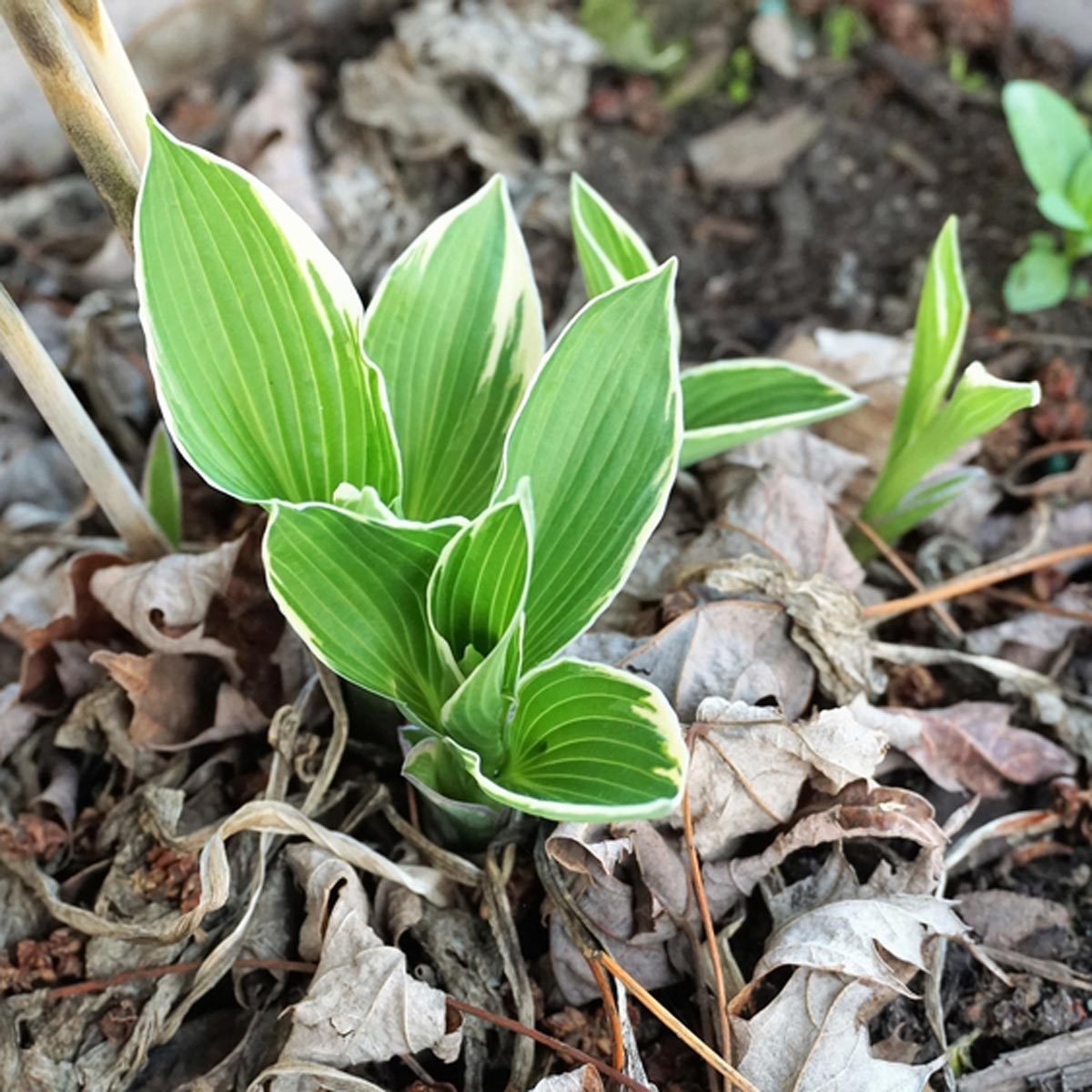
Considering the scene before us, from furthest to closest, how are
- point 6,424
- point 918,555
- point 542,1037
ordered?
1. point 6,424
2. point 918,555
3. point 542,1037

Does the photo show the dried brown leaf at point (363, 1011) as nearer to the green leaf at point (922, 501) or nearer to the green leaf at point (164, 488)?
the green leaf at point (164, 488)

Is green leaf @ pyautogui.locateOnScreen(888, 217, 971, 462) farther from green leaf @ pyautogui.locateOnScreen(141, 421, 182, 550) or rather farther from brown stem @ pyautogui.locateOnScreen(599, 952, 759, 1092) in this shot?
green leaf @ pyautogui.locateOnScreen(141, 421, 182, 550)

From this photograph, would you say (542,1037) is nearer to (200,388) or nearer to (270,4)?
(200,388)

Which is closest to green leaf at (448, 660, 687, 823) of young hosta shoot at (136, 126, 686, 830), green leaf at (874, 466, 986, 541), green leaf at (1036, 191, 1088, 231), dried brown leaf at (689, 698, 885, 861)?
young hosta shoot at (136, 126, 686, 830)

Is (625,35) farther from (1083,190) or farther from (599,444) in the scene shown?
(599,444)

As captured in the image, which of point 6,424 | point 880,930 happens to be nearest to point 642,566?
point 880,930
